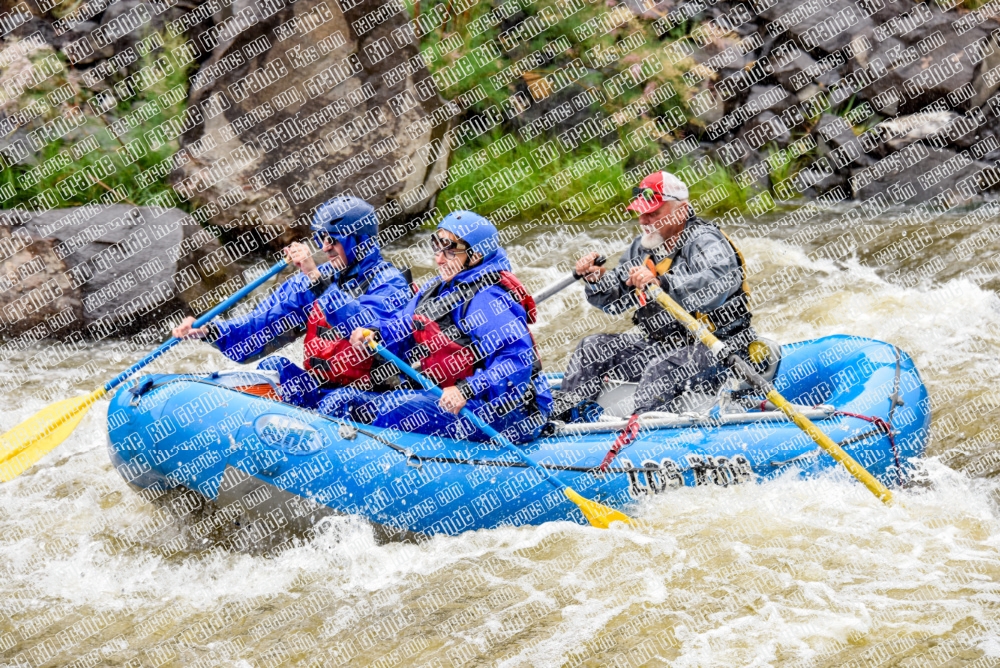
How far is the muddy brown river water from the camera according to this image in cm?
455

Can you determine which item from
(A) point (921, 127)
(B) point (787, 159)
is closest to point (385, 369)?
(B) point (787, 159)

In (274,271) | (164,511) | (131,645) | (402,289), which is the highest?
(274,271)

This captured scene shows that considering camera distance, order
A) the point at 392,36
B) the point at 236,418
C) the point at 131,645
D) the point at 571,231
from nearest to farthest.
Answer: the point at 131,645 → the point at 236,418 → the point at 392,36 → the point at 571,231

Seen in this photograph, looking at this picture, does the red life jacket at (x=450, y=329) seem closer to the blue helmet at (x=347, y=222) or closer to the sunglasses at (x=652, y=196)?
the blue helmet at (x=347, y=222)

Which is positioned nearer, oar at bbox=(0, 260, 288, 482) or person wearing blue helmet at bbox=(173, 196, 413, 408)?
person wearing blue helmet at bbox=(173, 196, 413, 408)

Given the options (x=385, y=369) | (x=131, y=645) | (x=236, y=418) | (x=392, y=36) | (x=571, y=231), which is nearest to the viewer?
(x=131, y=645)

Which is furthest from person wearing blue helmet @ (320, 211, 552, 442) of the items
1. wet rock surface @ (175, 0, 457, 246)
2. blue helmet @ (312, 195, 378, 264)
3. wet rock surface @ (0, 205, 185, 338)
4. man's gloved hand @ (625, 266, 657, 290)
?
wet rock surface @ (175, 0, 457, 246)

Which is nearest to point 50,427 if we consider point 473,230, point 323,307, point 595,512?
point 323,307

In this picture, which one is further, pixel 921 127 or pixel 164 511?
pixel 921 127

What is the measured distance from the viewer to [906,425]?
223 inches

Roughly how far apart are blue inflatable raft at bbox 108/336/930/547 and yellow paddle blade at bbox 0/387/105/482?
58cm

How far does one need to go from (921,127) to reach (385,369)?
667 cm

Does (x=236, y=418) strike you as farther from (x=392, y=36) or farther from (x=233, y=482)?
(x=392, y=36)

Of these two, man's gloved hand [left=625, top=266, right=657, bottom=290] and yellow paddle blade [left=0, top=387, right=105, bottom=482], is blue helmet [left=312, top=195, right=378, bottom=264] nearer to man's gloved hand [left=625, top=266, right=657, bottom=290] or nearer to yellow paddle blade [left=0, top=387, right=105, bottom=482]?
man's gloved hand [left=625, top=266, right=657, bottom=290]
